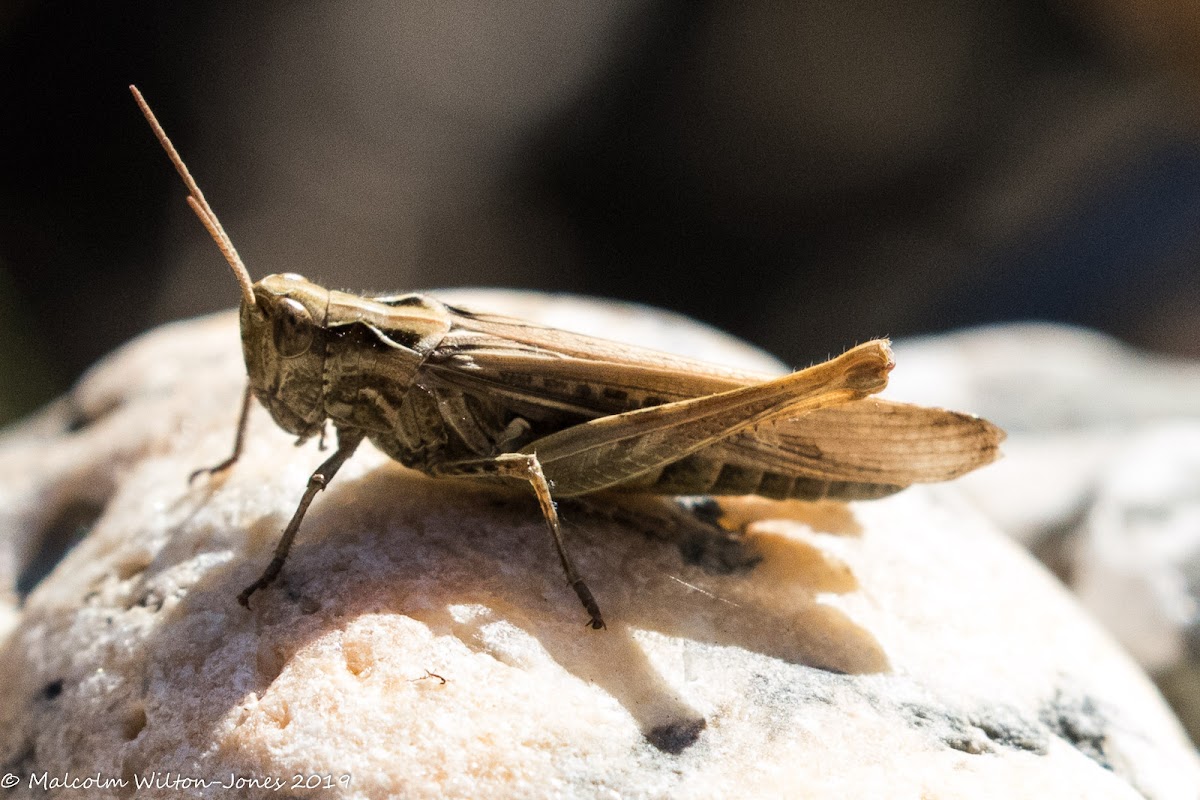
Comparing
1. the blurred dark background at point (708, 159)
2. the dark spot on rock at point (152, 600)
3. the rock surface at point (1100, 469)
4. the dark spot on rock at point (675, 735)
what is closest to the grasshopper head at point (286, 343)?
the dark spot on rock at point (152, 600)

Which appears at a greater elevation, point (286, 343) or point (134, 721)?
point (286, 343)

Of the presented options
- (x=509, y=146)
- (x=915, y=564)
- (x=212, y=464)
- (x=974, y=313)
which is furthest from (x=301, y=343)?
(x=974, y=313)

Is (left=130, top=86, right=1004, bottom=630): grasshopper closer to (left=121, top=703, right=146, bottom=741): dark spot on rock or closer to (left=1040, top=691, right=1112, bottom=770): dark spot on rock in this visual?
(left=121, top=703, right=146, bottom=741): dark spot on rock

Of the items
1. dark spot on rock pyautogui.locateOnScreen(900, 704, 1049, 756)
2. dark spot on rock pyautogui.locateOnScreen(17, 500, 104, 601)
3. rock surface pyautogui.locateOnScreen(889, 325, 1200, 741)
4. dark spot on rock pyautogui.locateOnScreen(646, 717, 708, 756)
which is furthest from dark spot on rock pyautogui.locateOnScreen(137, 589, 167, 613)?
rock surface pyautogui.locateOnScreen(889, 325, 1200, 741)

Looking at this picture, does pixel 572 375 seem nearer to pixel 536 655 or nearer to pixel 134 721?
pixel 536 655

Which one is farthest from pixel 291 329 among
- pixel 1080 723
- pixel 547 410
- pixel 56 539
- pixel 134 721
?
pixel 1080 723
